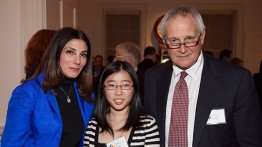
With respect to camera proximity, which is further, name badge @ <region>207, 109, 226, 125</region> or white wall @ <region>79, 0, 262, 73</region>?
white wall @ <region>79, 0, 262, 73</region>

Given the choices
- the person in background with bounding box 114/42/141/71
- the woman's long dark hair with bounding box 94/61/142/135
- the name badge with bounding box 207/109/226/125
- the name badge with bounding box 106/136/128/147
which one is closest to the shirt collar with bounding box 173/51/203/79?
the name badge with bounding box 207/109/226/125

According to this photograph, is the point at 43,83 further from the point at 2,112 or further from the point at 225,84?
the point at 2,112

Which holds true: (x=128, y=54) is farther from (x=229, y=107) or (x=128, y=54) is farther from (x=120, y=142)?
(x=229, y=107)

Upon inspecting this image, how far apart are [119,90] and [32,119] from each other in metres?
0.52

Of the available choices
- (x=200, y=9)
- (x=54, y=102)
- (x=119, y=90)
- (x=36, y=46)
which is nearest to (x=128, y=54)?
(x=36, y=46)

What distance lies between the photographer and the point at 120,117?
1690mm

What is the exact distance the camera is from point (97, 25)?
7.42 meters

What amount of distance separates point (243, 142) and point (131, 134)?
2.04 feet

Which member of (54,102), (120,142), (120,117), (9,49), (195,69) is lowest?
(120,142)

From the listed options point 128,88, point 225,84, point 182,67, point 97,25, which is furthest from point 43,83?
point 97,25

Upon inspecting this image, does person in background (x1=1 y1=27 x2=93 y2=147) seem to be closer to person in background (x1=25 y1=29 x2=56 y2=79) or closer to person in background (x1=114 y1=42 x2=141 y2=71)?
person in background (x1=25 y1=29 x2=56 y2=79)

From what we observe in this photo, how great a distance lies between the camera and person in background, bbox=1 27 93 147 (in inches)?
57.0

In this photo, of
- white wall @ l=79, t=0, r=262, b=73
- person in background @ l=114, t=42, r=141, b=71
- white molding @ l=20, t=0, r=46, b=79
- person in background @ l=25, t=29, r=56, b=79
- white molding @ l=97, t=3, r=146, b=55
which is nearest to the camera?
person in background @ l=25, t=29, r=56, b=79

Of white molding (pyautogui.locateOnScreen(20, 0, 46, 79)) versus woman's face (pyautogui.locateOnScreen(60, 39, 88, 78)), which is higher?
white molding (pyautogui.locateOnScreen(20, 0, 46, 79))
